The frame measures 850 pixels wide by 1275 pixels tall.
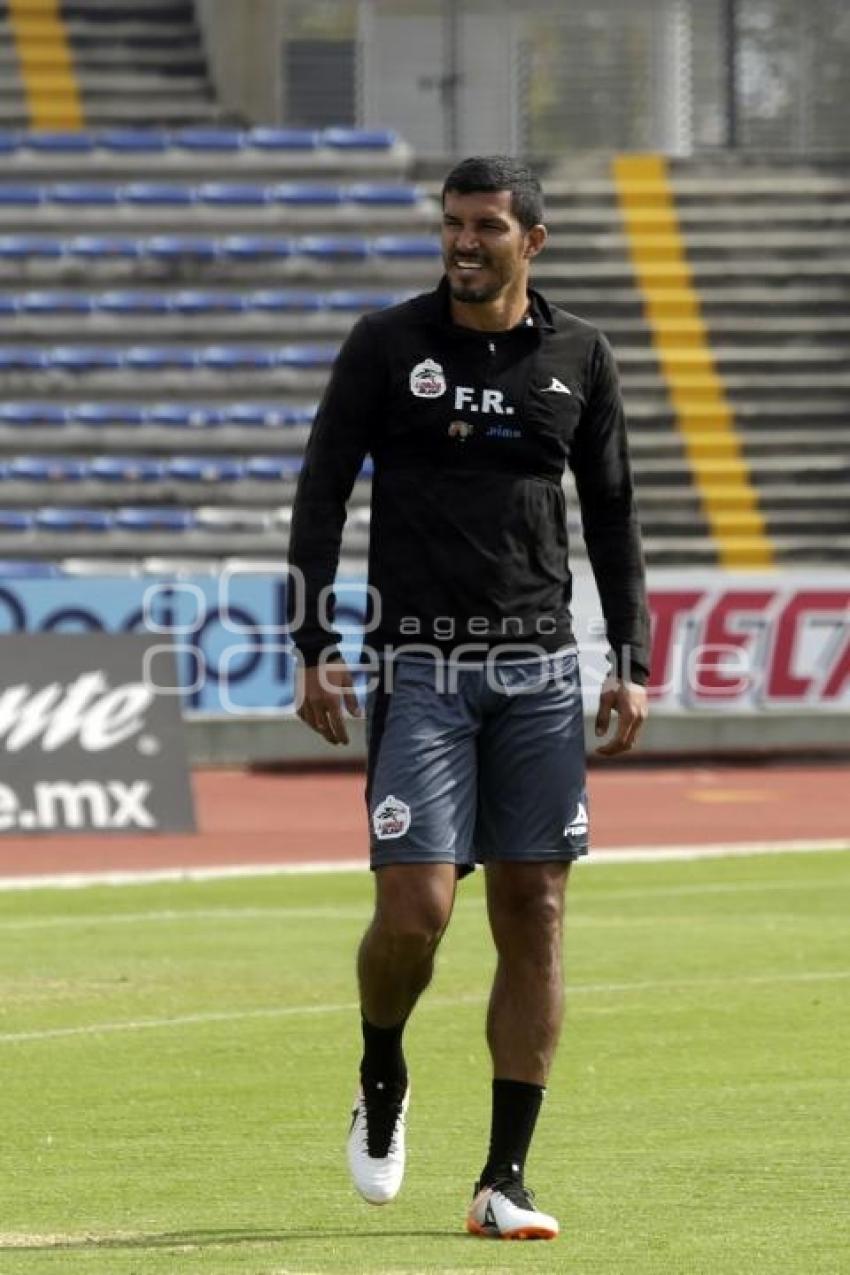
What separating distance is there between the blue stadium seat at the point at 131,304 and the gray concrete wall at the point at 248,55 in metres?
3.79

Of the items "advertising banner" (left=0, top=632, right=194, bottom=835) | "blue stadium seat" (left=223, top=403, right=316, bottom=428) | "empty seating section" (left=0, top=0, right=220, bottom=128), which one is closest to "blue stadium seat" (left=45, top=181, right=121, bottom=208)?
"empty seating section" (left=0, top=0, right=220, bottom=128)

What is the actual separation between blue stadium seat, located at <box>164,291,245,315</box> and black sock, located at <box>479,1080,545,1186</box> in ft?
78.6

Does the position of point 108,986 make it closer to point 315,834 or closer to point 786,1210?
point 786,1210

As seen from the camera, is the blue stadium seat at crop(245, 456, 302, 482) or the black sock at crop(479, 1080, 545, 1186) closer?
the black sock at crop(479, 1080, 545, 1186)

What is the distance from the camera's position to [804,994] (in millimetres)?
10531

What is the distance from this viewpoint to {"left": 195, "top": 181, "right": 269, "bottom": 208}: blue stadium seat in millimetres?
30422

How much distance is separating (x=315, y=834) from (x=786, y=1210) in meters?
12.9

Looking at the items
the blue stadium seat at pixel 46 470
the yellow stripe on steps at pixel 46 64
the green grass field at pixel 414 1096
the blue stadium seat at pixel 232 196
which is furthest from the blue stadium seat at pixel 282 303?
the green grass field at pixel 414 1096

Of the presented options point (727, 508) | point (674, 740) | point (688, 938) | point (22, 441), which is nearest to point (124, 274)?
point (22, 441)

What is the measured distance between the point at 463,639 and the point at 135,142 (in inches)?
991

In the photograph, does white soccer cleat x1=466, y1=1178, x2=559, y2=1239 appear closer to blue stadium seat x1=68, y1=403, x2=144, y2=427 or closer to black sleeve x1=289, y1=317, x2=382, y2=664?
black sleeve x1=289, y1=317, x2=382, y2=664

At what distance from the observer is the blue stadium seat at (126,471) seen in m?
28.2

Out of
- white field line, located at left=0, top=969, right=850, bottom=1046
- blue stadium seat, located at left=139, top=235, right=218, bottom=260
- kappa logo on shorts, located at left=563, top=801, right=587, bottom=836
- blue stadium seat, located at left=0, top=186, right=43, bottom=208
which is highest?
blue stadium seat, located at left=0, top=186, right=43, bottom=208

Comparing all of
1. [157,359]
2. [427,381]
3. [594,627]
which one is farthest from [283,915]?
[157,359]
